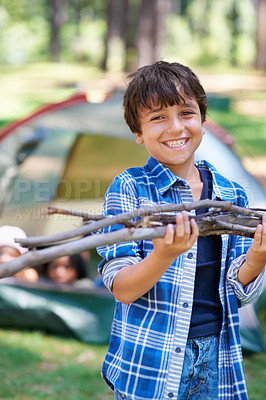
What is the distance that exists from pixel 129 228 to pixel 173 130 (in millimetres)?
413

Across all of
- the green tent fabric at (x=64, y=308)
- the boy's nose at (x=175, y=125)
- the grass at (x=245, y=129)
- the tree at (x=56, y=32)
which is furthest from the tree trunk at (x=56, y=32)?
the boy's nose at (x=175, y=125)

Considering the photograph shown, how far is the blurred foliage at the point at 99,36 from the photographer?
24047 mm

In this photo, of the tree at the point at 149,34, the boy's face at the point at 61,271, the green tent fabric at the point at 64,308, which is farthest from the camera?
the tree at the point at 149,34

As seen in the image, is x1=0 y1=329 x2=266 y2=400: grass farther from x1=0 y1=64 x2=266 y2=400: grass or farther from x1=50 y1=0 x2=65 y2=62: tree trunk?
x1=50 y1=0 x2=65 y2=62: tree trunk

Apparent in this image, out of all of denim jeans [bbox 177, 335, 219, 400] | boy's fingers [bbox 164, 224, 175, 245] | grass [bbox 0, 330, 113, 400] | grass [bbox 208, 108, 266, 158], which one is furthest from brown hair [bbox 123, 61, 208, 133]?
grass [bbox 208, 108, 266, 158]

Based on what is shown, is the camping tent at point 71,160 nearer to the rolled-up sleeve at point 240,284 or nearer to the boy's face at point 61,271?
the boy's face at point 61,271

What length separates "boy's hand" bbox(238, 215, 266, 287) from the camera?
49.3 inches

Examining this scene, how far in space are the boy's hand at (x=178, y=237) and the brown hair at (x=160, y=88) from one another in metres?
0.37

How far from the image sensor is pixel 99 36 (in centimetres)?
3081

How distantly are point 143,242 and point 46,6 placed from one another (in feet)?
96.5

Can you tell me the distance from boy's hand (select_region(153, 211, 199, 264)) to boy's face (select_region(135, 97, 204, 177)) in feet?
1.00

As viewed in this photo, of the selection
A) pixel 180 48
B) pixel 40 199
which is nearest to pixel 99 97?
pixel 40 199

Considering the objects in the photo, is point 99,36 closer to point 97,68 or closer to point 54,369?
point 97,68

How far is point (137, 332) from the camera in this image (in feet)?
4.33
